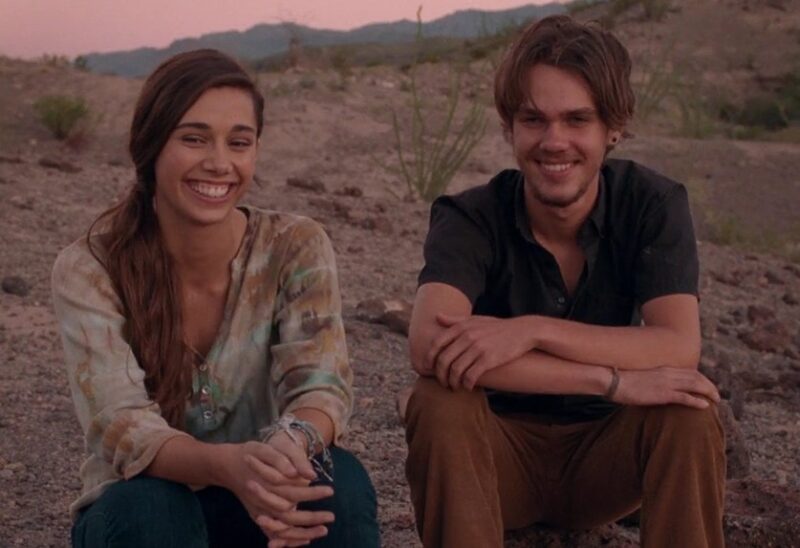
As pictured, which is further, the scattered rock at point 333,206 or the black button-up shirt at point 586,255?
the scattered rock at point 333,206

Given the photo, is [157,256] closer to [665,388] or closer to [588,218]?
[588,218]

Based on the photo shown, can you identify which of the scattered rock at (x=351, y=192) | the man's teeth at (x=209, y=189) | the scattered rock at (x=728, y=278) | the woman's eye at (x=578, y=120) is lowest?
the scattered rock at (x=728, y=278)

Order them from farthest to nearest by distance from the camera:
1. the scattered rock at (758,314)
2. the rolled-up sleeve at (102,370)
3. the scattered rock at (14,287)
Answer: the scattered rock at (758,314) < the scattered rock at (14,287) < the rolled-up sleeve at (102,370)

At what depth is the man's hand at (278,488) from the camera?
314 cm

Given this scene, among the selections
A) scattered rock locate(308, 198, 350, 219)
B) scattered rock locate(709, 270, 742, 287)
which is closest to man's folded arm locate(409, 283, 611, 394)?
scattered rock locate(308, 198, 350, 219)

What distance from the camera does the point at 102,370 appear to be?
130 inches

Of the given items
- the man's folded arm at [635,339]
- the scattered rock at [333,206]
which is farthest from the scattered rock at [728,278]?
the man's folded arm at [635,339]

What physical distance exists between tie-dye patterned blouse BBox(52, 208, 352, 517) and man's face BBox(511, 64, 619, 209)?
1.87 feet

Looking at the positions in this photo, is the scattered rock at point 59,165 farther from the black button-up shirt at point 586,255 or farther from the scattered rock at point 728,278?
the black button-up shirt at point 586,255

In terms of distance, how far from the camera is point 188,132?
337cm

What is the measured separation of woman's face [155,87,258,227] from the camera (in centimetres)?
337

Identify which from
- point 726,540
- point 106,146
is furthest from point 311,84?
point 726,540

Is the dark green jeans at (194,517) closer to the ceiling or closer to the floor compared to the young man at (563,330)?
closer to the floor

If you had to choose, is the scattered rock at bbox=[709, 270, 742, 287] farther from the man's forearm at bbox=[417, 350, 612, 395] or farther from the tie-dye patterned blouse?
the tie-dye patterned blouse
